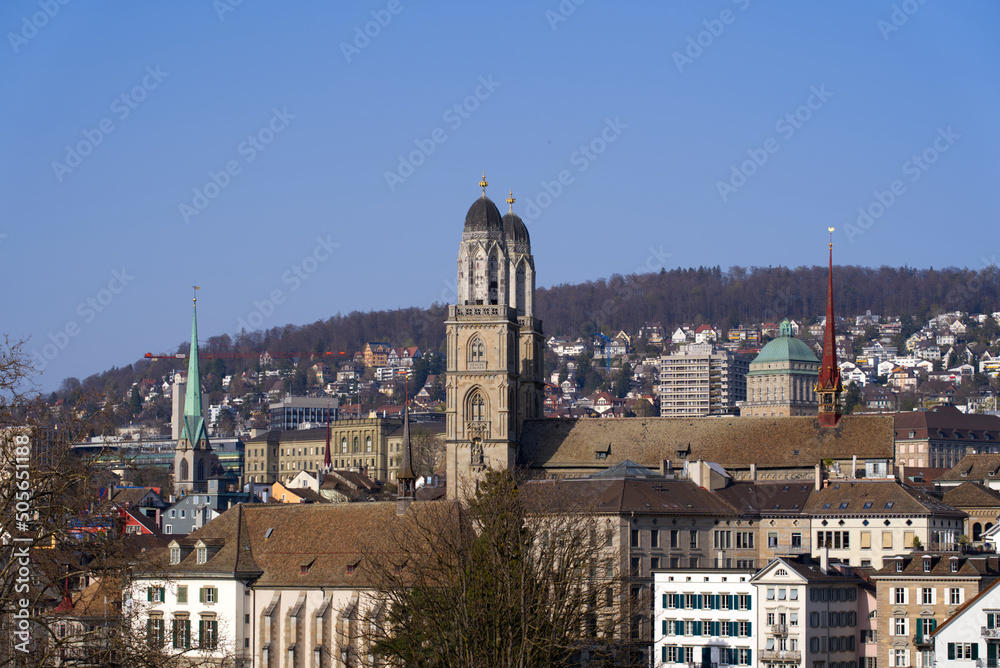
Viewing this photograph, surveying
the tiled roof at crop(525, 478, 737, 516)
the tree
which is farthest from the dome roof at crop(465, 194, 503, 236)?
the tree

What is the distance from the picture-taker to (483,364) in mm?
107000

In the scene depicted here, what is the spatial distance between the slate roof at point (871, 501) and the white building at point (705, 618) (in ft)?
38.3

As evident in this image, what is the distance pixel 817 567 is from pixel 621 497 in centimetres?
1001

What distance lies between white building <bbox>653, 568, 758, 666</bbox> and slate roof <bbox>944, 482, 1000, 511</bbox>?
93.8 ft

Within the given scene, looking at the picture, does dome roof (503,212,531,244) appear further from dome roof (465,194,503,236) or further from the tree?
the tree

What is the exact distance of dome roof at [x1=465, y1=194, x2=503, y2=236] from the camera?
110625mm

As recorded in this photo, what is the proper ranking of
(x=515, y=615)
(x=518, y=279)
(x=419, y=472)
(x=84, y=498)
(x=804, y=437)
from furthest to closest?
(x=419, y=472), (x=518, y=279), (x=804, y=437), (x=515, y=615), (x=84, y=498)

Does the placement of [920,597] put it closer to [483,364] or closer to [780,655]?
[780,655]

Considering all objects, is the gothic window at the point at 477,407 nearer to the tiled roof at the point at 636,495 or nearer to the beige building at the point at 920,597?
the tiled roof at the point at 636,495

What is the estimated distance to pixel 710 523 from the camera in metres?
92.0

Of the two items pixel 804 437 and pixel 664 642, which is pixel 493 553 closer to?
pixel 664 642

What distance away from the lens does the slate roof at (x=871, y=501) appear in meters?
91.8

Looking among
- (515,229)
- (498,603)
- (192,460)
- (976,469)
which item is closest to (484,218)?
(515,229)

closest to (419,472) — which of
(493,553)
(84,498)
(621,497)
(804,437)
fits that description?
(804,437)
